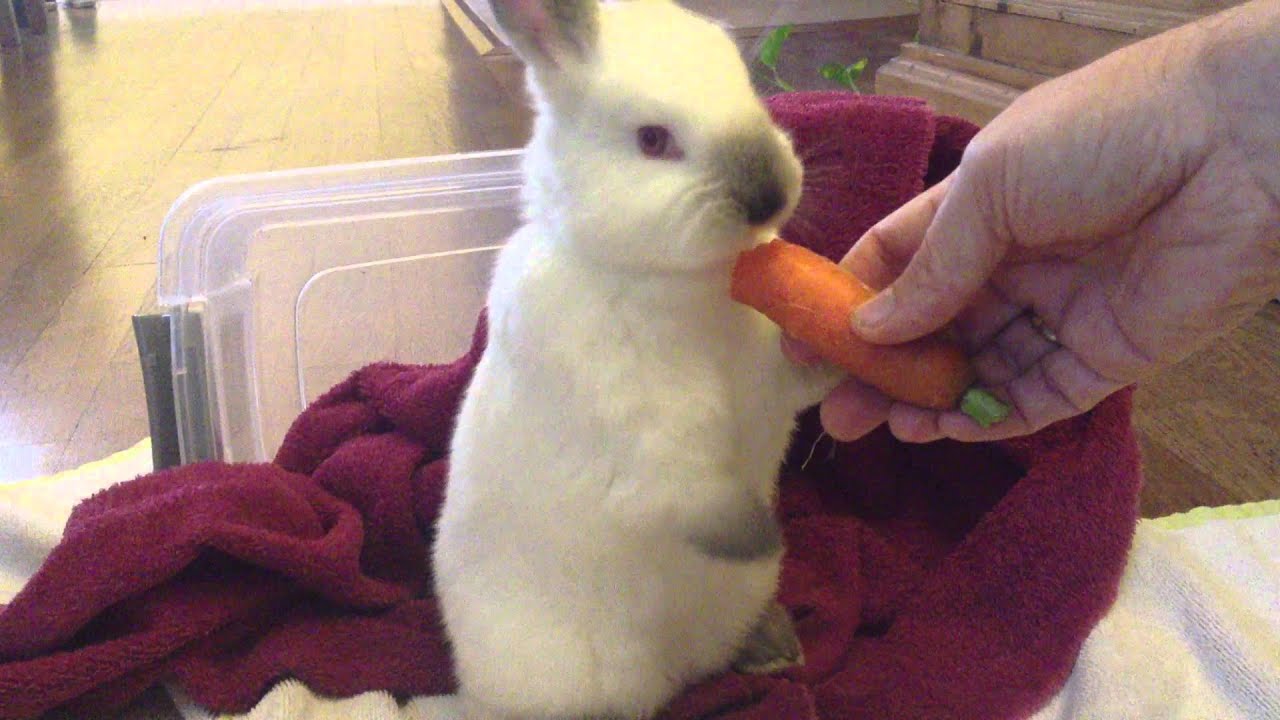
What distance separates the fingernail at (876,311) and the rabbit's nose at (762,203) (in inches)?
5.5

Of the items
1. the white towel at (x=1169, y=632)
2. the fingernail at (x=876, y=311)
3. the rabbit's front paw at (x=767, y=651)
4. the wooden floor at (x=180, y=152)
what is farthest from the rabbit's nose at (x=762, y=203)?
the wooden floor at (x=180, y=152)

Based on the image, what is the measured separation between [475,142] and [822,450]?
172 centimetres

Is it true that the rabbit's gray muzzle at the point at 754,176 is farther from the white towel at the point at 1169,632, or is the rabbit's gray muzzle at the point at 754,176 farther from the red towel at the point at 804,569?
the white towel at the point at 1169,632

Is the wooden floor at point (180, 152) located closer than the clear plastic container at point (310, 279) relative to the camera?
No

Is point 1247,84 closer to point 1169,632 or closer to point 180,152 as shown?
point 1169,632

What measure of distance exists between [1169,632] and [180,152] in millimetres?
2849

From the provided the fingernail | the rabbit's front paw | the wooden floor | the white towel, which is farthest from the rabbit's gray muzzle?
the wooden floor

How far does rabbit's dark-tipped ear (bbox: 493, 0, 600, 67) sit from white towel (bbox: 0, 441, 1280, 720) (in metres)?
0.78

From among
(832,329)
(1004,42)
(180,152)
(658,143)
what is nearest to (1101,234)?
(832,329)

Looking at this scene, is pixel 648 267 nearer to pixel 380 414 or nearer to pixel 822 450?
pixel 822 450

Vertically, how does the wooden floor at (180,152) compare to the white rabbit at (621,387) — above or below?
below

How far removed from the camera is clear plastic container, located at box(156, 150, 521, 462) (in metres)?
1.46

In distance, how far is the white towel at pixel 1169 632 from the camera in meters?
1.09

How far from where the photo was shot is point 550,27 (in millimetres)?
915
